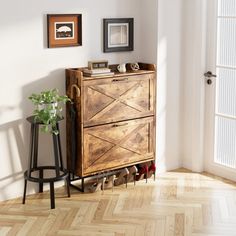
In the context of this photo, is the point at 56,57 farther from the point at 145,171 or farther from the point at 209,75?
the point at 209,75

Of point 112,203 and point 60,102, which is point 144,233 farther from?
point 60,102

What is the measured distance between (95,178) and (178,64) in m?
1.33

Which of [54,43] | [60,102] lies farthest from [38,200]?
[54,43]

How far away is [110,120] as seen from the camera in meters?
4.67

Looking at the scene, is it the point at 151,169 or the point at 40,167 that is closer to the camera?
the point at 40,167

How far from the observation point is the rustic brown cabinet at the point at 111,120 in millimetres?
4523

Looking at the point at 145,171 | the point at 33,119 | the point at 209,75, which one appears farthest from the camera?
the point at 209,75

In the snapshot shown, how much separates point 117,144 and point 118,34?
3.26 ft

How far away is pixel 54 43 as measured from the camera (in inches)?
178

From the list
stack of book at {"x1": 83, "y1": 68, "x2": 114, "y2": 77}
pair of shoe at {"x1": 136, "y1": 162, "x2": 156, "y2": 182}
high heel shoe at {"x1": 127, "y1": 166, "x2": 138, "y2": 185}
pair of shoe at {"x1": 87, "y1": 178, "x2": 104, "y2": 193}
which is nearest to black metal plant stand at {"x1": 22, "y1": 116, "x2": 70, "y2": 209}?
pair of shoe at {"x1": 87, "y1": 178, "x2": 104, "y2": 193}

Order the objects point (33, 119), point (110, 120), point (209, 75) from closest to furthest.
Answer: point (33, 119) < point (110, 120) < point (209, 75)

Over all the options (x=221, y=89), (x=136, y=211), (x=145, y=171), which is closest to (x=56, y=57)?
(x=145, y=171)

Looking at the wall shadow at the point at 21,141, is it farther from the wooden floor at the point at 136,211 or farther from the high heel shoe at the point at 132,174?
the high heel shoe at the point at 132,174

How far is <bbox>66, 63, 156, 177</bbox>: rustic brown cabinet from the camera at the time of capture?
452 cm
